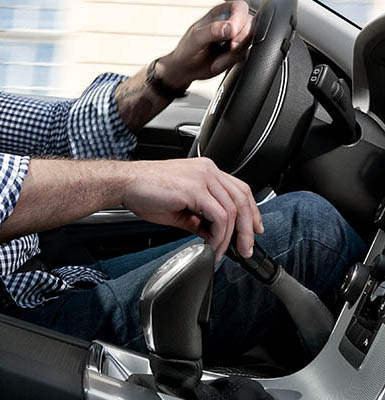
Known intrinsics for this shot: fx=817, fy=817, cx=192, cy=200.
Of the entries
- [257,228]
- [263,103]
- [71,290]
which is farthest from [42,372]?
[263,103]

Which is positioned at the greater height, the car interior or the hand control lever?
the hand control lever

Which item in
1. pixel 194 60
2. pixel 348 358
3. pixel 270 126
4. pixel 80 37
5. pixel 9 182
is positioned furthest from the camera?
pixel 80 37

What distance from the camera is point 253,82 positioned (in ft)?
3.63

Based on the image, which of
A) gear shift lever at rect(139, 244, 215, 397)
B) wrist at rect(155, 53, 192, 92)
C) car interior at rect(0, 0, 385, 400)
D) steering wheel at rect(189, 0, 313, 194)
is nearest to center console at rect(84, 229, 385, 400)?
car interior at rect(0, 0, 385, 400)

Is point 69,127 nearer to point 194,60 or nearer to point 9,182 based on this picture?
point 194,60

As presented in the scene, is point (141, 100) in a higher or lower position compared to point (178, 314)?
lower

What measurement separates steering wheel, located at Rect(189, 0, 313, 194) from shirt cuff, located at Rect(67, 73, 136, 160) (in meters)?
0.38

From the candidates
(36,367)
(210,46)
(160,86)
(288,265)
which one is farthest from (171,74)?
(36,367)

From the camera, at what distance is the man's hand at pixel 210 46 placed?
1.25 meters

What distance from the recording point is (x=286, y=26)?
3.69ft

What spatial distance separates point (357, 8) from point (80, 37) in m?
2.63

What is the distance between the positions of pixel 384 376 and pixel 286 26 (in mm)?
505

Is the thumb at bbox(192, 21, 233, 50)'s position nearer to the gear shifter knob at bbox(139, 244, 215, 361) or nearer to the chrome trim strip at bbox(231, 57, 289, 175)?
the chrome trim strip at bbox(231, 57, 289, 175)

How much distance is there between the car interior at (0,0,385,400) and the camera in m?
0.73
